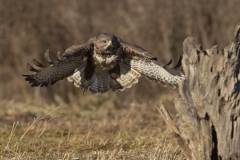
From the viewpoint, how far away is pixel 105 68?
28.8 feet

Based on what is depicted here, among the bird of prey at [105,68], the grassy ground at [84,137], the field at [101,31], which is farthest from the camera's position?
the field at [101,31]

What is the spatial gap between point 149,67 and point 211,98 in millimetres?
3755

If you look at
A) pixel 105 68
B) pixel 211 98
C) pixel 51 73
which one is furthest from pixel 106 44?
pixel 211 98

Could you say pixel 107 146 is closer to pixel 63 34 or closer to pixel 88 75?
pixel 88 75

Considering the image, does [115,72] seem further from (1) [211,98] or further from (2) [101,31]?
(2) [101,31]

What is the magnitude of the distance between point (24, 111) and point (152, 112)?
2439mm

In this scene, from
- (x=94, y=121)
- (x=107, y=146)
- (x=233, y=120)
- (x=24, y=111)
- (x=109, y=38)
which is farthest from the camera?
(x=24, y=111)

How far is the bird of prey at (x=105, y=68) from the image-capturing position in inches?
323

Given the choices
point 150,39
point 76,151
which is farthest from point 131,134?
point 150,39

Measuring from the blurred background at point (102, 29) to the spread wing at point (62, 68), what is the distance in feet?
21.3

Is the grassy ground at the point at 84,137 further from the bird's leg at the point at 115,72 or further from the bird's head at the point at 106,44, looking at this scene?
the bird's head at the point at 106,44

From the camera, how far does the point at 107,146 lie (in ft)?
24.0

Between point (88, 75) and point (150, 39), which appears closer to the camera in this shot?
point (88, 75)

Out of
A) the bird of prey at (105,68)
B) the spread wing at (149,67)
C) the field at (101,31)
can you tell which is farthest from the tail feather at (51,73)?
the field at (101,31)
